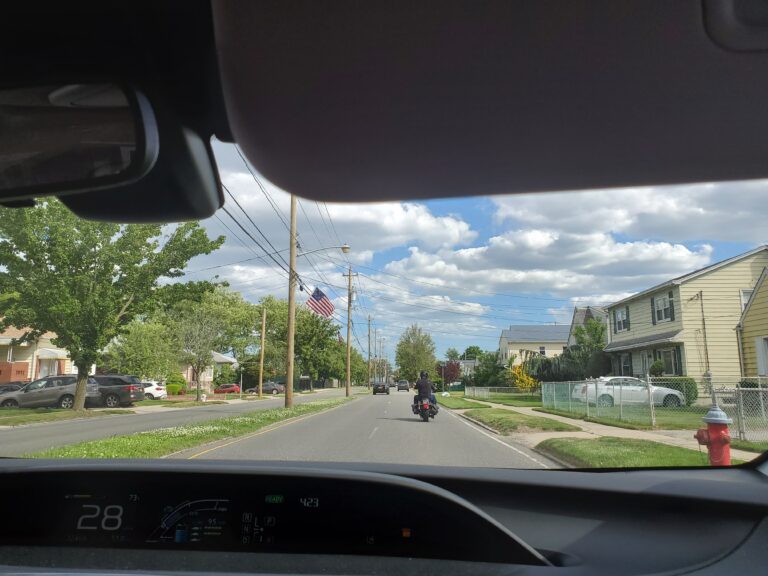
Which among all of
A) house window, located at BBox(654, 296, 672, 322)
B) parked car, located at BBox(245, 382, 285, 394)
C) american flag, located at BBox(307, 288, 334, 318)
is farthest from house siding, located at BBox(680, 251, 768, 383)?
parked car, located at BBox(245, 382, 285, 394)

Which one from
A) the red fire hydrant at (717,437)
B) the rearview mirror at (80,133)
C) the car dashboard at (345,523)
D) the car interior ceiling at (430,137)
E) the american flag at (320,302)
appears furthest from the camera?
the american flag at (320,302)

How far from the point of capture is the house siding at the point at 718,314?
3.47 m

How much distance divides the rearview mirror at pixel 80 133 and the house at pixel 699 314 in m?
3.11

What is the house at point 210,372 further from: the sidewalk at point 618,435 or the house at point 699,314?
the house at point 699,314

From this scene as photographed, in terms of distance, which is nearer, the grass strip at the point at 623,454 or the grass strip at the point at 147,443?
the grass strip at the point at 623,454

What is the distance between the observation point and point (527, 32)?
6.25 ft

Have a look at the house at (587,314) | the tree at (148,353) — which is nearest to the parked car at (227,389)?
the tree at (148,353)

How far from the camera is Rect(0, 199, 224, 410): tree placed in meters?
3.81

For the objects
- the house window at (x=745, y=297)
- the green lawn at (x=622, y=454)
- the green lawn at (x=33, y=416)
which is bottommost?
the green lawn at (x=622, y=454)

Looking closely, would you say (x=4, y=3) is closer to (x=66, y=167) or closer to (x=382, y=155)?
(x=66, y=167)

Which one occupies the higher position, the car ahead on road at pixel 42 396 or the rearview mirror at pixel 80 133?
the rearview mirror at pixel 80 133

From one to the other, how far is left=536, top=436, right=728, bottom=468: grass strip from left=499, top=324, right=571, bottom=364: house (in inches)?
42.7

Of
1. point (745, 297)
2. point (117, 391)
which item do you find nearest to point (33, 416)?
point (745, 297)

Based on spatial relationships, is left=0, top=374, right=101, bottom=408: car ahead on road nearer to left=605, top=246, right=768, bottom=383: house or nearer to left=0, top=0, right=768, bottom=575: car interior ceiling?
left=0, top=0, right=768, bottom=575: car interior ceiling
